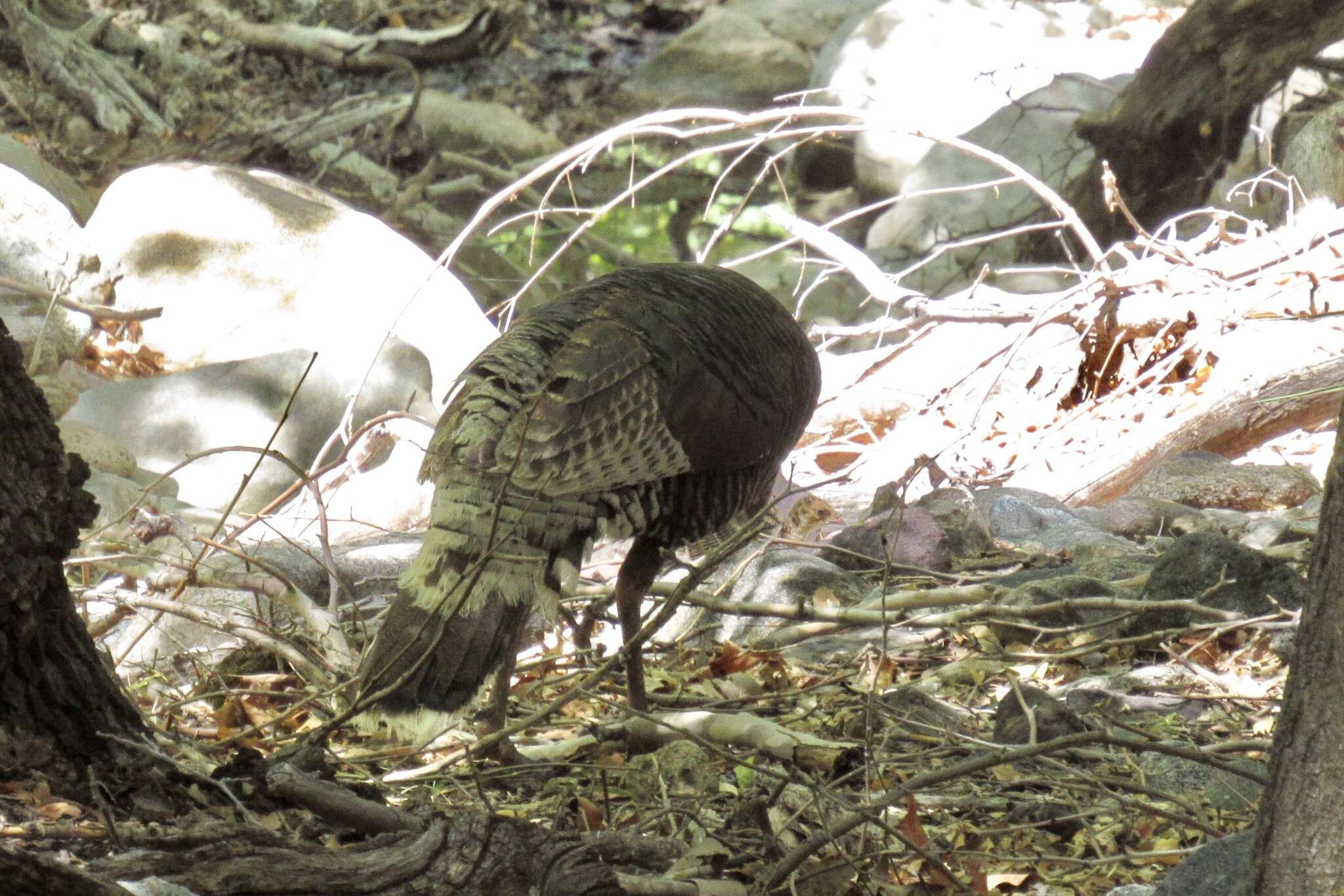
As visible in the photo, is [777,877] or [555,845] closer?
[555,845]

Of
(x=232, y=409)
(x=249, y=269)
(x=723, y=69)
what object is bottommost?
(x=232, y=409)

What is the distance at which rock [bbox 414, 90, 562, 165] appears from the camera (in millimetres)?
14734

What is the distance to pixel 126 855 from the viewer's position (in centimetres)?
216

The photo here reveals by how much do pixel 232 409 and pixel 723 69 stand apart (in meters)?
11.3

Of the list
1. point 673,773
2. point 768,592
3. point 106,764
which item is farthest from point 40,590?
point 768,592

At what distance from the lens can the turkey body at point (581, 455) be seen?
129 inches

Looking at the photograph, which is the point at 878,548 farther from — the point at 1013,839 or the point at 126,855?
the point at 126,855

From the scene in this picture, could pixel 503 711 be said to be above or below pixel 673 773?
above

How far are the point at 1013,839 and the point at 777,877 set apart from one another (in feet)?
2.44

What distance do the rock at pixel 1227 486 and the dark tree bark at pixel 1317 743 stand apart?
408 centimetres

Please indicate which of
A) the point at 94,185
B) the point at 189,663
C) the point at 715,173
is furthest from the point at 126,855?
the point at 715,173

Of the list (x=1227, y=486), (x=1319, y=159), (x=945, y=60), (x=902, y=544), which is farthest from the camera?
(x=945, y=60)

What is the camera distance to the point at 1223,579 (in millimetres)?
4078

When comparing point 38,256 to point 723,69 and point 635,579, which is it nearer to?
point 635,579
